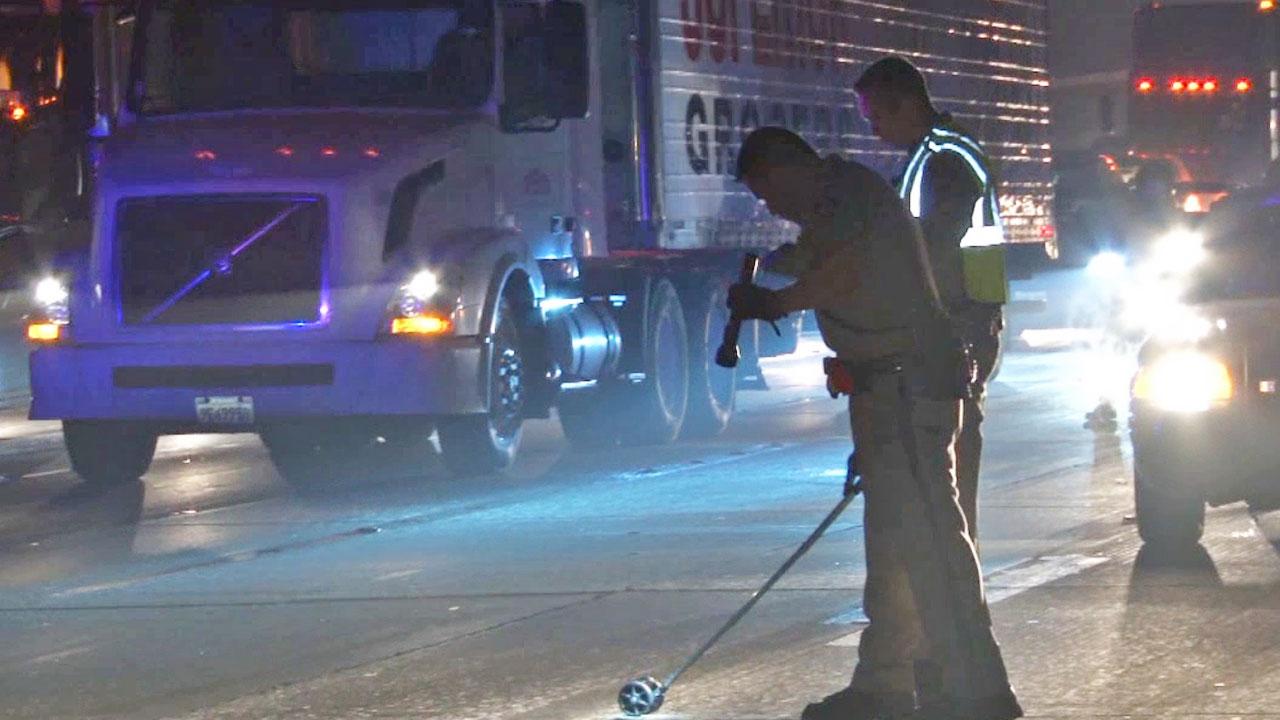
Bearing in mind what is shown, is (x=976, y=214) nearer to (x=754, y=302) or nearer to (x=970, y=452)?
(x=970, y=452)

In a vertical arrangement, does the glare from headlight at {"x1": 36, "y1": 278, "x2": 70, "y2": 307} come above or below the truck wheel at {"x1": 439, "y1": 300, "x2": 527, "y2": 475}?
above

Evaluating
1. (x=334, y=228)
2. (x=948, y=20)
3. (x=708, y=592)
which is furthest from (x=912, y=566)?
(x=948, y=20)

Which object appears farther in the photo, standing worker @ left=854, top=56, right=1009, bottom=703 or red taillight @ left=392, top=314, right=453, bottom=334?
red taillight @ left=392, top=314, right=453, bottom=334

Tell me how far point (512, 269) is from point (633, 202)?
2.28 m

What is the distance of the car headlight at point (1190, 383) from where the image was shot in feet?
35.0

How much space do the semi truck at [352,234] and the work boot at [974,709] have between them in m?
7.95

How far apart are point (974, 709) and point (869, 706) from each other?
29cm

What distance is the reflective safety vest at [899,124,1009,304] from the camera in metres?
8.28

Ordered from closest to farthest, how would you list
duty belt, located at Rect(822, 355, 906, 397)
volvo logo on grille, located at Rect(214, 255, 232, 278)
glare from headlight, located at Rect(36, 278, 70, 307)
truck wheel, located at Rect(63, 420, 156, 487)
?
duty belt, located at Rect(822, 355, 906, 397) → volvo logo on grille, located at Rect(214, 255, 232, 278) → glare from headlight, located at Rect(36, 278, 70, 307) → truck wheel, located at Rect(63, 420, 156, 487)

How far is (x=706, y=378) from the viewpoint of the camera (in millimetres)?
18859

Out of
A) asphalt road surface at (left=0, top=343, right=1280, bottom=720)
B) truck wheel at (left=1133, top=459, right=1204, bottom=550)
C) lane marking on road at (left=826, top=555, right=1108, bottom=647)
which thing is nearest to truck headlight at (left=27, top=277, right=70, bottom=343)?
asphalt road surface at (left=0, top=343, right=1280, bottom=720)

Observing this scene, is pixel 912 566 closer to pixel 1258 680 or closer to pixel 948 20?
pixel 1258 680

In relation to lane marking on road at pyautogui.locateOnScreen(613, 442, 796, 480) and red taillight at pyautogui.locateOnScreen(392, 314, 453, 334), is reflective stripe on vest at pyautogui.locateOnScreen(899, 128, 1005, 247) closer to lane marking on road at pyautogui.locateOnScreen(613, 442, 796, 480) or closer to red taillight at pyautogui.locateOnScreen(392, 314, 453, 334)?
red taillight at pyautogui.locateOnScreen(392, 314, 453, 334)

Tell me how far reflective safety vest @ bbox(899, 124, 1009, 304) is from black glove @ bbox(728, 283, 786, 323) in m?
1.10
